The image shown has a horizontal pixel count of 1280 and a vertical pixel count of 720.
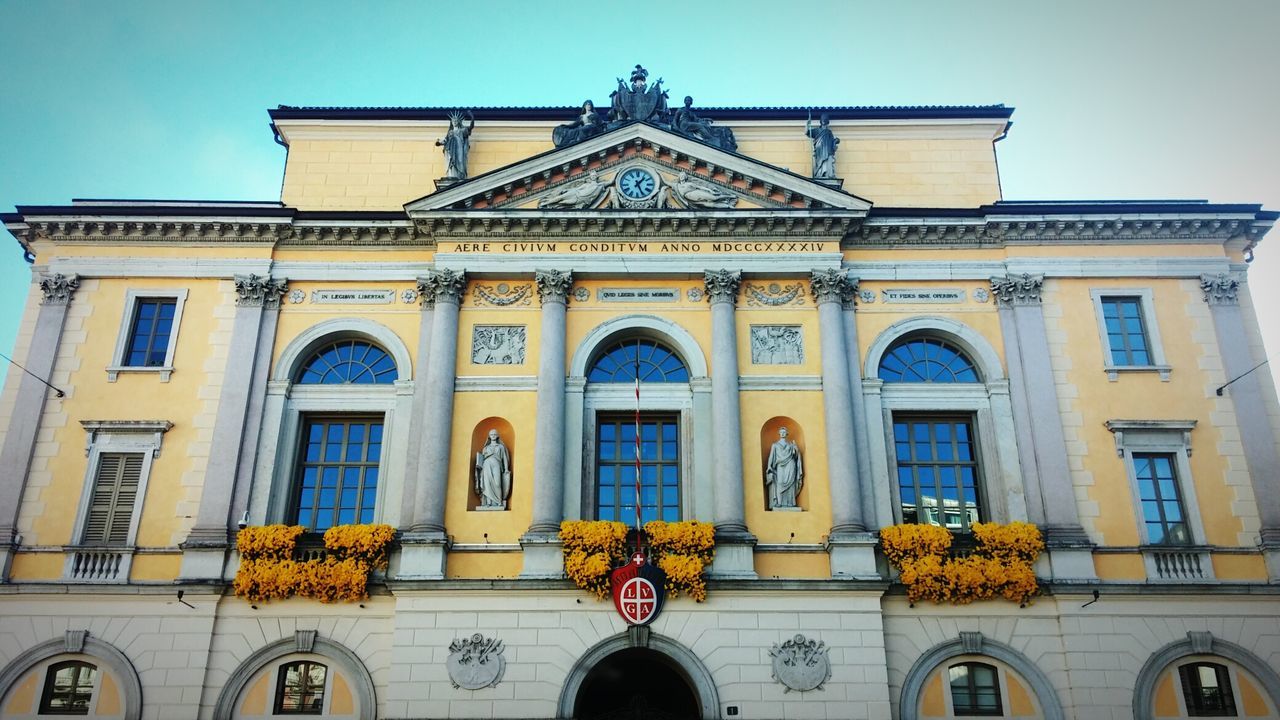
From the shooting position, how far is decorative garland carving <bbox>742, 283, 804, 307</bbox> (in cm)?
2330

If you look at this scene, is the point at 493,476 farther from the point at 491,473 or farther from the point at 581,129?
the point at 581,129

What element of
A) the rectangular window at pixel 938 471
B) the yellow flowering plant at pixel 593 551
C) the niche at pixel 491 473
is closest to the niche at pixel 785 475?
the rectangular window at pixel 938 471

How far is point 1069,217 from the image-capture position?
2352 cm

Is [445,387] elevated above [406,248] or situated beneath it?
situated beneath

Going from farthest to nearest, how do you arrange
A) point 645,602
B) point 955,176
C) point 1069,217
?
point 955,176, point 1069,217, point 645,602

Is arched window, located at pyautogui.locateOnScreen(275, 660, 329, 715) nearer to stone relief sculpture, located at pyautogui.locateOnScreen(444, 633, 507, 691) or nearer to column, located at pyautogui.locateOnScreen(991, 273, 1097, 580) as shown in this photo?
stone relief sculpture, located at pyautogui.locateOnScreen(444, 633, 507, 691)

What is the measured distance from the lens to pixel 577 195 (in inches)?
933

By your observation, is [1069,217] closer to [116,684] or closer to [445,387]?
[445,387]

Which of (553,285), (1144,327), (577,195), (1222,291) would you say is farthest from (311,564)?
(1222,291)

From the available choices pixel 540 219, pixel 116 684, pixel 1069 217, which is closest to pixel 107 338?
pixel 116 684

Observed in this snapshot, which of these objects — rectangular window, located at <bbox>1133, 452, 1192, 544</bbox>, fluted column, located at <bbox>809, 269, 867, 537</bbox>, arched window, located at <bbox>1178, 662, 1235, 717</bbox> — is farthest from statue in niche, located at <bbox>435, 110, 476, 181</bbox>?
arched window, located at <bbox>1178, 662, 1235, 717</bbox>

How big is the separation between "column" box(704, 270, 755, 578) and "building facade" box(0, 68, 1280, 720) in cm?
9

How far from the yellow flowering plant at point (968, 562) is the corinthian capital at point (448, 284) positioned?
10.9 m

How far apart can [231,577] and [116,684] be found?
2.98 meters
